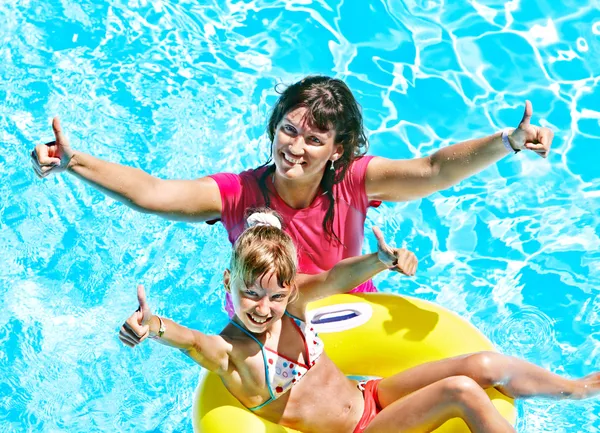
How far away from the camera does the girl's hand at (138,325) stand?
3518 millimetres

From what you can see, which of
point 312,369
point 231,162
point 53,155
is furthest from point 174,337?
Answer: point 231,162

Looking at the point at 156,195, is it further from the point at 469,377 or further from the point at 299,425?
the point at 469,377

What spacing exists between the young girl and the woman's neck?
0.23 m

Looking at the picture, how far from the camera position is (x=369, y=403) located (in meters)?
4.30

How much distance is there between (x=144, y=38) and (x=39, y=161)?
3206 millimetres

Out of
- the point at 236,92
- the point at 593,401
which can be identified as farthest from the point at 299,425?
the point at 236,92

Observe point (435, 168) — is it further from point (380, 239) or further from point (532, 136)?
point (380, 239)

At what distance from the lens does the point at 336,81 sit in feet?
14.6

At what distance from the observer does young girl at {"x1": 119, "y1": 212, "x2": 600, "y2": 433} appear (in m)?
3.88

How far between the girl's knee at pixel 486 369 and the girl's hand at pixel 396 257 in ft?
1.88

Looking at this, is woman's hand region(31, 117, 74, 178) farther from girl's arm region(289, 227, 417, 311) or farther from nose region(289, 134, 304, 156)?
girl's arm region(289, 227, 417, 311)

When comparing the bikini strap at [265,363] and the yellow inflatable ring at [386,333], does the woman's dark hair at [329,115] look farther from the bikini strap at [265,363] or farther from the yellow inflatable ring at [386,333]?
the bikini strap at [265,363]

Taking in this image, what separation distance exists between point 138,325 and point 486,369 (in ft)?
5.12

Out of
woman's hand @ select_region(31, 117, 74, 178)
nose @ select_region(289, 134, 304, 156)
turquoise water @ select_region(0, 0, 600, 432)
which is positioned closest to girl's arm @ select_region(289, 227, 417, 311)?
nose @ select_region(289, 134, 304, 156)
